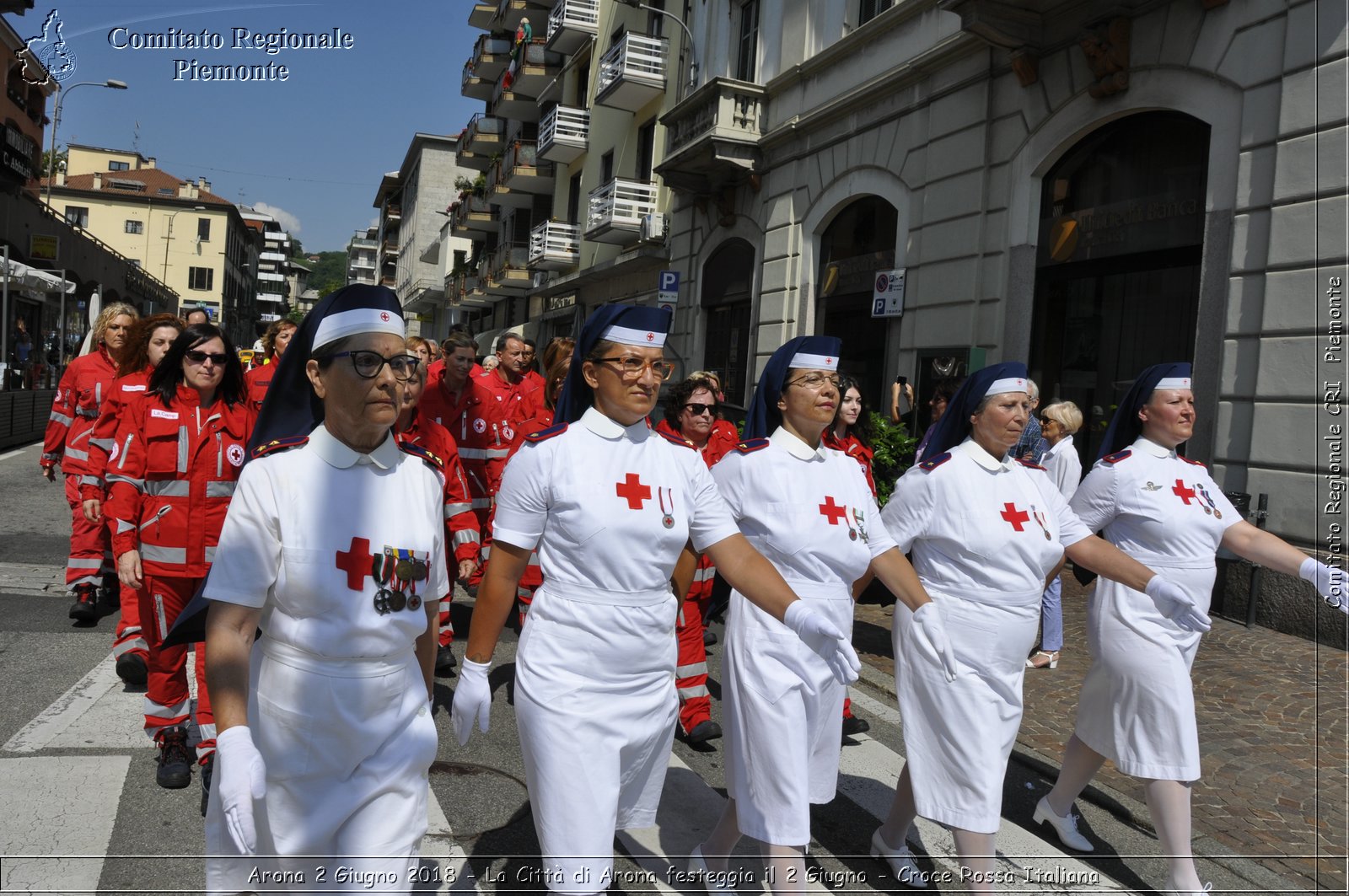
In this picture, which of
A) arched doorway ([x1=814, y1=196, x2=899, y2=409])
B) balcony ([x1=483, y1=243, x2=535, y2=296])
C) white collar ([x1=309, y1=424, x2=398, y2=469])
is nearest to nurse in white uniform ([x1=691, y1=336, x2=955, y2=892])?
white collar ([x1=309, y1=424, x2=398, y2=469])

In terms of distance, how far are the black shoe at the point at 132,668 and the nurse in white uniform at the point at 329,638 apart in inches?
137

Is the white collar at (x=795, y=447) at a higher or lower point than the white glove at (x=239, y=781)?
higher

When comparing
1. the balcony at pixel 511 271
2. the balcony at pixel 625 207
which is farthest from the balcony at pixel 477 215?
the balcony at pixel 625 207

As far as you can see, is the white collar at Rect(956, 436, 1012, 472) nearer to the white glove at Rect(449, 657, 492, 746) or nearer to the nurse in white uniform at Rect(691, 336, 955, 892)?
the nurse in white uniform at Rect(691, 336, 955, 892)

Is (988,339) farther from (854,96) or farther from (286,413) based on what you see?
(286,413)

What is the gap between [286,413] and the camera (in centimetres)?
261

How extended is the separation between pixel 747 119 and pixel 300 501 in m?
17.9

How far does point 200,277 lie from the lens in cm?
8881

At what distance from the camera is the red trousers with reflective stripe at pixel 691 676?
5.65 metres

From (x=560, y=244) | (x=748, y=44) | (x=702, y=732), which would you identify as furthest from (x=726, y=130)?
(x=702, y=732)

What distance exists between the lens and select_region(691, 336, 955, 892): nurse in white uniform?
345cm

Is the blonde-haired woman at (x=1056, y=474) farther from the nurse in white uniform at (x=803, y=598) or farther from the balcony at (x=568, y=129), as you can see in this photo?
the balcony at (x=568, y=129)

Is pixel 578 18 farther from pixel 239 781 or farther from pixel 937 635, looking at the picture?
pixel 239 781

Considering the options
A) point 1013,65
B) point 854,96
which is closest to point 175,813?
point 1013,65
